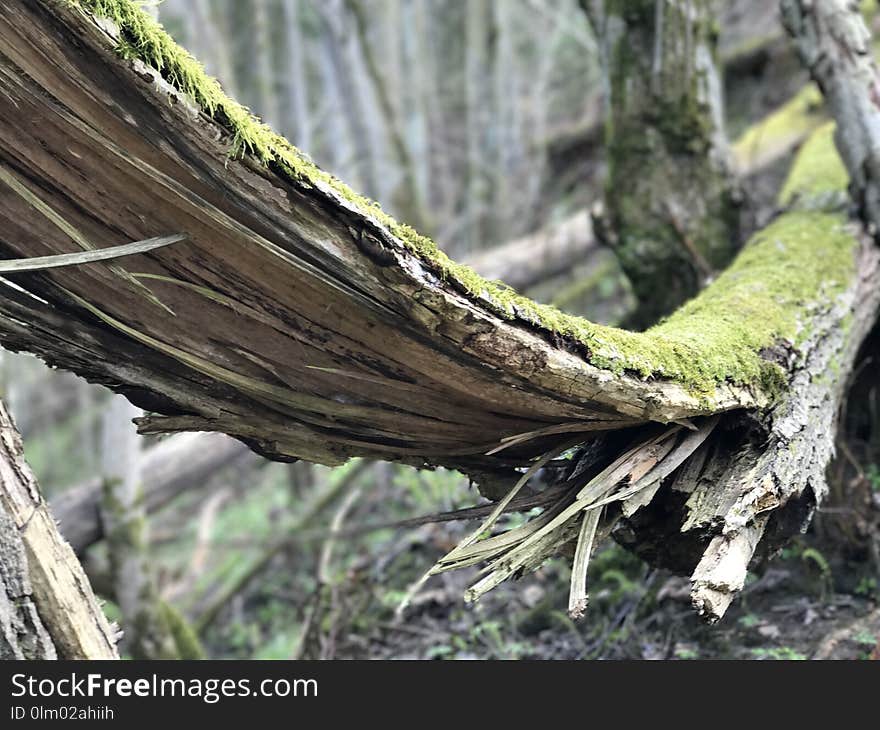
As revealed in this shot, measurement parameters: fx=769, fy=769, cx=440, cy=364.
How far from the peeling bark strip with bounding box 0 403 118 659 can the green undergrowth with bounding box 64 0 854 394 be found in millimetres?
1049

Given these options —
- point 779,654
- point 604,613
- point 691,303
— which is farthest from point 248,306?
point 604,613

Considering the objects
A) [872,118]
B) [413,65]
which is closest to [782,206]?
[872,118]

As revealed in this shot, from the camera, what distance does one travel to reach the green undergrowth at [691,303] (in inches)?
71.1

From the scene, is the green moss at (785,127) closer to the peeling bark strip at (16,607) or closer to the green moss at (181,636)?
the green moss at (181,636)

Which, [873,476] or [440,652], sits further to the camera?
[440,652]

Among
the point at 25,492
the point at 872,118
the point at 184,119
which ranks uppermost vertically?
the point at 872,118

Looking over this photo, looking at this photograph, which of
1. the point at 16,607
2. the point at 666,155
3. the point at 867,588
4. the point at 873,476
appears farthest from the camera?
the point at 666,155

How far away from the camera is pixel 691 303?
341 cm

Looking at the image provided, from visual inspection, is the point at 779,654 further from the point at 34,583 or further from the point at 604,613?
the point at 34,583

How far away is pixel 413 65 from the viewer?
11305mm

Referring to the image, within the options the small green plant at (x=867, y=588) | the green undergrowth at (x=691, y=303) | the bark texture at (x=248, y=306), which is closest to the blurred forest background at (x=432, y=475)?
the small green plant at (x=867, y=588)

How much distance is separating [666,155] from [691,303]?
163 centimetres

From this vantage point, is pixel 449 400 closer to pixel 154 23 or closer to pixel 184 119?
pixel 184 119
